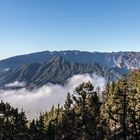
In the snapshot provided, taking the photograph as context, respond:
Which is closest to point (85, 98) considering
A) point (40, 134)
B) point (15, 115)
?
point (15, 115)

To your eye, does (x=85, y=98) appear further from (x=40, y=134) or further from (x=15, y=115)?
(x=40, y=134)

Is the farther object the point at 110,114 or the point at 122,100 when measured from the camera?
the point at 110,114

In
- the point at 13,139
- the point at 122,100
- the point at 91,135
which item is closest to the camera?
the point at 122,100

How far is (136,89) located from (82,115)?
47.8 ft

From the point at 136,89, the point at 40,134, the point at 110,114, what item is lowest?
the point at 40,134

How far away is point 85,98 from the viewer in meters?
78.2

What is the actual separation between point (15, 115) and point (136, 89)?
27225 millimetres

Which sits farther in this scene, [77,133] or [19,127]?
[77,133]

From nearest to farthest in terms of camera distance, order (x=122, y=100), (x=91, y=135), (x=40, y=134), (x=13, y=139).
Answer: (x=122, y=100), (x=13, y=139), (x=91, y=135), (x=40, y=134)

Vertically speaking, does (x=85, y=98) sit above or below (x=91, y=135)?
above

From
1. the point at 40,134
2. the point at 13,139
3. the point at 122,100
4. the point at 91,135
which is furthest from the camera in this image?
the point at 40,134

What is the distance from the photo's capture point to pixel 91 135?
82.5 metres

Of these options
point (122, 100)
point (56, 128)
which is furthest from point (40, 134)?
point (122, 100)

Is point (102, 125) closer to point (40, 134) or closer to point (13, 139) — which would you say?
point (40, 134)
